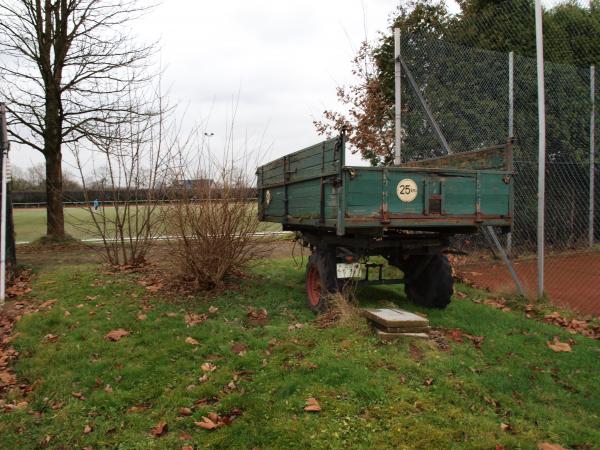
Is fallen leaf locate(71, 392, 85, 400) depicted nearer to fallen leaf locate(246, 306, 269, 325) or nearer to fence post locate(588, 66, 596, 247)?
fallen leaf locate(246, 306, 269, 325)

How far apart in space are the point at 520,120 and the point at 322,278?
590cm

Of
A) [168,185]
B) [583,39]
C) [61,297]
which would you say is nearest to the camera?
[61,297]

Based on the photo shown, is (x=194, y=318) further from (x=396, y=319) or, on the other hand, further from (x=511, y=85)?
(x=511, y=85)

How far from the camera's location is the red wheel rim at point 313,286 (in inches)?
234

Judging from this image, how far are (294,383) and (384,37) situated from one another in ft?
36.5

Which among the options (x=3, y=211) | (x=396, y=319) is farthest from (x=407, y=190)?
(x=3, y=211)

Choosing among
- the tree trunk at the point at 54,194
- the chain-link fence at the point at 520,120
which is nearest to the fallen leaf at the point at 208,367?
the chain-link fence at the point at 520,120

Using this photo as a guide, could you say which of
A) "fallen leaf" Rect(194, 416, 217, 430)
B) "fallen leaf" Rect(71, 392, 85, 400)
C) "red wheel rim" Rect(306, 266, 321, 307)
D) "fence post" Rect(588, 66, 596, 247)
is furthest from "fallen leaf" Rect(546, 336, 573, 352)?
"fence post" Rect(588, 66, 596, 247)

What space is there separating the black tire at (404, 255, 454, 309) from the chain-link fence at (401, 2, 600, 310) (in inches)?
121

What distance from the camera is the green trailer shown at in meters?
4.64

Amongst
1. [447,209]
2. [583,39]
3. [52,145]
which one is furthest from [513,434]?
[52,145]

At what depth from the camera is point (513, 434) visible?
319cm

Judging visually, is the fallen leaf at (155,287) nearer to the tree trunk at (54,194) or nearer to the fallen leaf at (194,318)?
the fallen leaf at (194,318)

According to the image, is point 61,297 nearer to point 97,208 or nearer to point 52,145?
point 97,208
